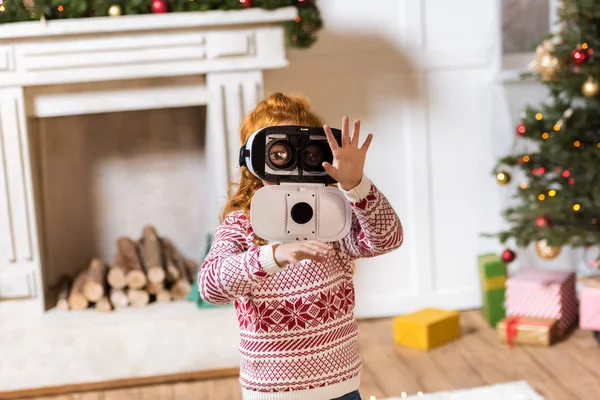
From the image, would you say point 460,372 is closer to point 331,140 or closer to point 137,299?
point 137,299

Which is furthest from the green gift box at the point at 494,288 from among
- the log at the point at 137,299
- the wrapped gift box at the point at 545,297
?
the log at the point at 137,299

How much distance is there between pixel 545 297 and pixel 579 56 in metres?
0.85

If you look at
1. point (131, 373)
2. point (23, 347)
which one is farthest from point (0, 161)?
point (131, 373)

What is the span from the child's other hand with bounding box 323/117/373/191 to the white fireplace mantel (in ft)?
5.10

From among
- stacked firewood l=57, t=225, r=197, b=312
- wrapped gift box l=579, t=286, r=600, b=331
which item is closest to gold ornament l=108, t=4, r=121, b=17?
stacked firewood l=57, t=225, r=197, b=312

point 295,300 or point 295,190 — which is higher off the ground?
point 295,190

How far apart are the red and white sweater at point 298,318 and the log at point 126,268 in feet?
5.32

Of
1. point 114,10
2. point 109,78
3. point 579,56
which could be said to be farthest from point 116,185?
point 579,56

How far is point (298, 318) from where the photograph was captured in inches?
55.6

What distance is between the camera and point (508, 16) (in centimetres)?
317

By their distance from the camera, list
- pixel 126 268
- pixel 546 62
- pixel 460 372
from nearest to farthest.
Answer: pixel 460 372 < pixel 546 62 < pixel 126 268

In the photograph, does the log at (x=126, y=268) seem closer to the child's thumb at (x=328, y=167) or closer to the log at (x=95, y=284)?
the log at (x=95, y=284)

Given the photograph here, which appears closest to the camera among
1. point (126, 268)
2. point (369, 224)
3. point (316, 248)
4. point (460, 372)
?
point (316, 248)

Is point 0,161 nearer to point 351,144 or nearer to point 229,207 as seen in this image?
point 229,207
